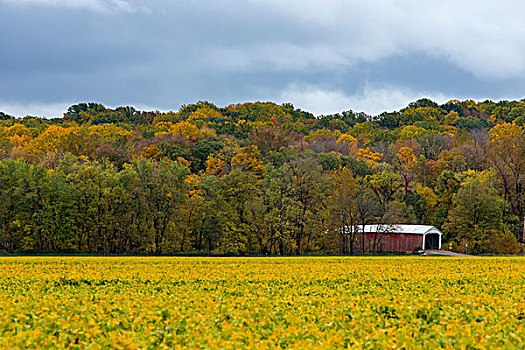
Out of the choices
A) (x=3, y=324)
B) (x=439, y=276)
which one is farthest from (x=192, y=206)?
(x=3, y=324)

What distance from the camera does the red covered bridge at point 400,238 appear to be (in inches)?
2322

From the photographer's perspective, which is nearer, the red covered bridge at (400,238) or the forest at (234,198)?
the forest at (234,198)

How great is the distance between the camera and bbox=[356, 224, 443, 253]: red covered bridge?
2322 inches

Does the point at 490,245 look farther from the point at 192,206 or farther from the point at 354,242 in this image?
the point at 192,206

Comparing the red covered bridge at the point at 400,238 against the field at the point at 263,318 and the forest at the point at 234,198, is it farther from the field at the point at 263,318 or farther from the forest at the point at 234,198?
the field at the point at 263,318

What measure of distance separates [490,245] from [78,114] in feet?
393

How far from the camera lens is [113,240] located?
5250cm

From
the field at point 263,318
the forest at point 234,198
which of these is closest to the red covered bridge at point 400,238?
the forest at point 234,198

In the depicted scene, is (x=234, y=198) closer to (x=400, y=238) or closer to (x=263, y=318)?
(x=400, y=238)

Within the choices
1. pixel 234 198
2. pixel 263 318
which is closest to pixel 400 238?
pixel 234 198

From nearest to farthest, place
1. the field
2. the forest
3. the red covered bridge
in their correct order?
the field → the forest → the red covered bridge

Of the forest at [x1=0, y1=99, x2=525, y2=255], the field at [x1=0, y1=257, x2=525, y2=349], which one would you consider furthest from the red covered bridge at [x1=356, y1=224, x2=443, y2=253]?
the field at [x1=0, y1=257, x2=525, y2=349]

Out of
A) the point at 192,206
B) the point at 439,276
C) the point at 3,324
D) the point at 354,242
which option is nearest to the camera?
the point at 3,324

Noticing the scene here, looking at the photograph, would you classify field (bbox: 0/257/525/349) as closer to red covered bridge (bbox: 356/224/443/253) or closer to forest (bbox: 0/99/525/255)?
forest (bbox: 0/99/525/255)
